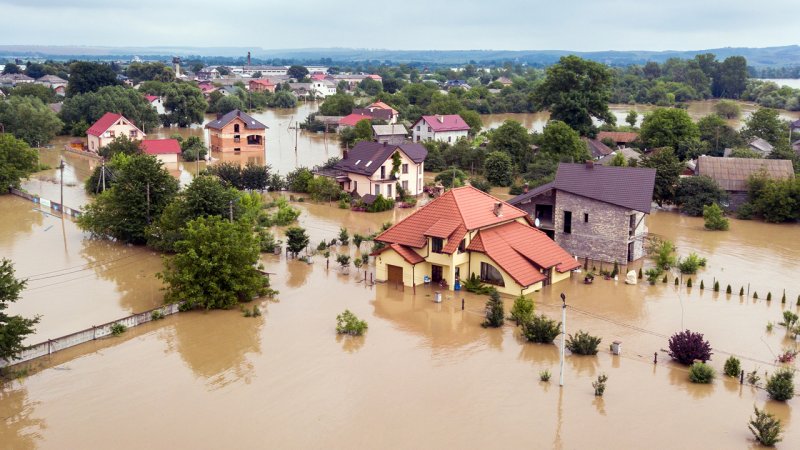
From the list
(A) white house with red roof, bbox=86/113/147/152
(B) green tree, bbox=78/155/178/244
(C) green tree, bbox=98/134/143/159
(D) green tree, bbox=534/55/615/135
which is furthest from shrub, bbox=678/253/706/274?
(A) white house with red roof, bbox=86/113/147/152

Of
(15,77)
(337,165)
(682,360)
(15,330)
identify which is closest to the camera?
(15,330)

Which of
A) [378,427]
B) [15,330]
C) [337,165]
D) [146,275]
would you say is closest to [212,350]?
[15,330]

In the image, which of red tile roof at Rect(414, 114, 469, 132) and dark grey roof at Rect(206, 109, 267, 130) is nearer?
dark grey roof at Rect(206, 109, 267, 130)

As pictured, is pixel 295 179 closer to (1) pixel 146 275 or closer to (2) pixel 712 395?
(1) pixel 146 275

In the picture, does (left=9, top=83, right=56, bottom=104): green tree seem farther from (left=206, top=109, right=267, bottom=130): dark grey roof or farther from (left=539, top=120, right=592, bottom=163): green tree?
(left=539, top=120, right=592, bottom=163): green tree

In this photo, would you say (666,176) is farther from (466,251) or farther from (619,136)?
(619,136)

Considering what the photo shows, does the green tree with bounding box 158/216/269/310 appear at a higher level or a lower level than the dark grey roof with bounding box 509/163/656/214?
lower
